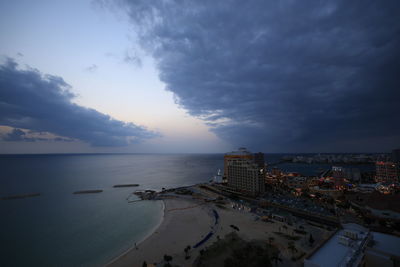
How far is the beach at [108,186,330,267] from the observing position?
2543 centimetres

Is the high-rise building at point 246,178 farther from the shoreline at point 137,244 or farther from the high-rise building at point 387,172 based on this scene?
the high-rise building at point 387,172

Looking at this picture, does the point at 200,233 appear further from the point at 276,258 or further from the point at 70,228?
the point at 70,228

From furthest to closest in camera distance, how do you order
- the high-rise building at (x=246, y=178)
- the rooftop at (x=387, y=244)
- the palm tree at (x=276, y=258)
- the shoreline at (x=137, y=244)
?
the high-rise building at (x=246, y=178) < the shoreline at (x=137, y=244) < the palm tree at (x=276, y=258) < the rooftop at (x=387, y=244)

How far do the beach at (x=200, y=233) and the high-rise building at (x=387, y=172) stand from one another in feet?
286

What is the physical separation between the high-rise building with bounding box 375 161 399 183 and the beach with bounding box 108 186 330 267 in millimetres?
87076

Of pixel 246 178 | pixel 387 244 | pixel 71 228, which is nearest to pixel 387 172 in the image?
pixel 246 178

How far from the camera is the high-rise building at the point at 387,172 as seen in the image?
82875 mm

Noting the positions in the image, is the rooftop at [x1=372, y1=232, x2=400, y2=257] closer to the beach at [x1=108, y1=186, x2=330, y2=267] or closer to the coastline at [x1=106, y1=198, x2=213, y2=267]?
the beach at [x1=108, y1=186, x2=330, y2=267]

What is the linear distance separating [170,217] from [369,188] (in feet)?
253

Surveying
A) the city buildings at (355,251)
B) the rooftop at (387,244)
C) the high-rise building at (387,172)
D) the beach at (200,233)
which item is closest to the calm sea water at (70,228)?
the beach at (200,233)

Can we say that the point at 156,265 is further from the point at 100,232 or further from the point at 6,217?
the point at 6,217

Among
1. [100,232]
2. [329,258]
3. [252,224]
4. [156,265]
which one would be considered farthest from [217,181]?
[329,258]

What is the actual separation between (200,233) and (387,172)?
109139mm

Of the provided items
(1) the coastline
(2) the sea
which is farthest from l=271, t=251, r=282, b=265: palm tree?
(2) the sea
